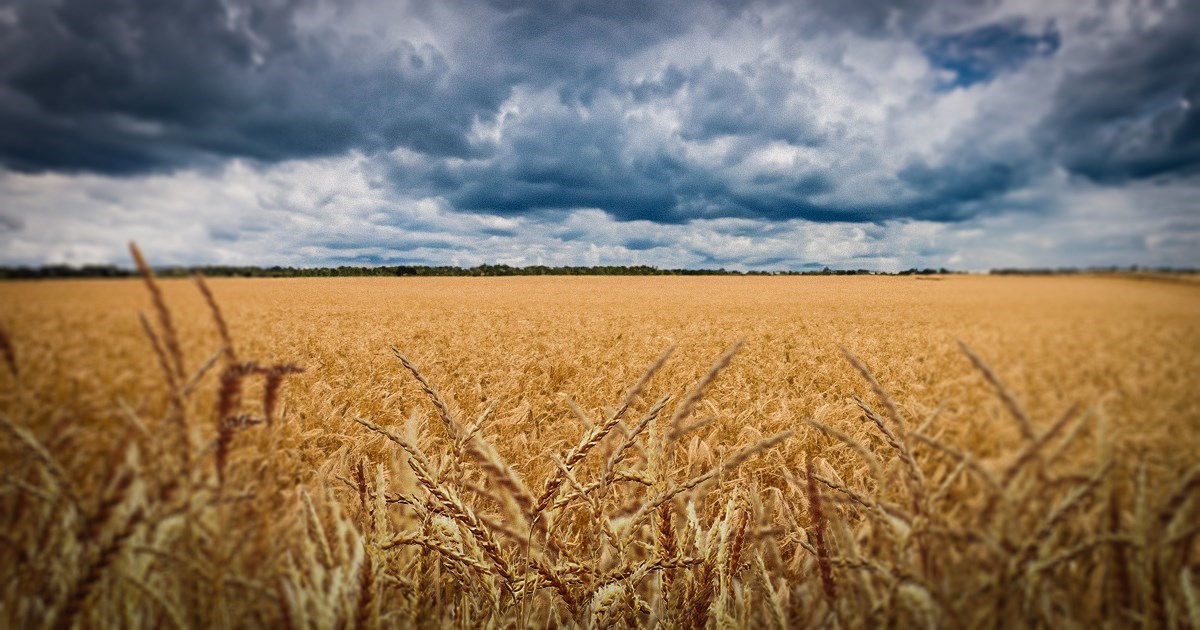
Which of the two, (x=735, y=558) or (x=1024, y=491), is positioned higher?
(x=1024, y=491)

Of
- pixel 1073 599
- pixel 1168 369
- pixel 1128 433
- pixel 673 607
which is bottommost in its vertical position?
pixel 673 607

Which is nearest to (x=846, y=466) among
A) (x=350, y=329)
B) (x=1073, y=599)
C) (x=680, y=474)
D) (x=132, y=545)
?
(x=680, y=474)

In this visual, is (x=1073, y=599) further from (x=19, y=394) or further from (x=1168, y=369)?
(x=19, y=394)

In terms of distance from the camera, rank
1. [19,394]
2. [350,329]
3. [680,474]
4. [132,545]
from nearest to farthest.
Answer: [19,394]
[132,545]
[680,474]
[350,329]

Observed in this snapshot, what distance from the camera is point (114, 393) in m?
1.08

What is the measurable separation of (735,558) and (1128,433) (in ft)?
4.27

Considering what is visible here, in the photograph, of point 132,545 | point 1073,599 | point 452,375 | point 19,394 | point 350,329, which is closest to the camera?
point 19,394

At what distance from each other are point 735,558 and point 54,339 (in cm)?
201

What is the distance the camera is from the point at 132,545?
117cm

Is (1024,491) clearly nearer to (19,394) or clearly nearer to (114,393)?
(114,393)

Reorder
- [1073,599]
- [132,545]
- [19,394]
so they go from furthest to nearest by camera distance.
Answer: [1073,599] < [132,545] < [19,394]

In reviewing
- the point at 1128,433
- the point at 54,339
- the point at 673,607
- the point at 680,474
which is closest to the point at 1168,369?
the point at 1128,433

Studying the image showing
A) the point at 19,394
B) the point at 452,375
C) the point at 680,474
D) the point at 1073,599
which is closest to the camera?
the point at 19,394

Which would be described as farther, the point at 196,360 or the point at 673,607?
the point at 673,607
